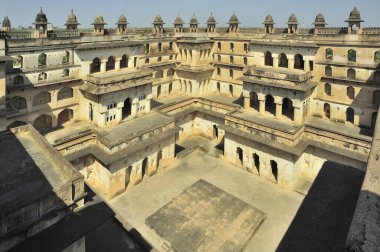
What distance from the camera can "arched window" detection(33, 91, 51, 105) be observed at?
30.4 m

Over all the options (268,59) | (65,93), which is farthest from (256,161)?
(65,93)

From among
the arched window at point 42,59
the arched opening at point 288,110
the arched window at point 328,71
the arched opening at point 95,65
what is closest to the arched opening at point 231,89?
the arched opening at point 288,110

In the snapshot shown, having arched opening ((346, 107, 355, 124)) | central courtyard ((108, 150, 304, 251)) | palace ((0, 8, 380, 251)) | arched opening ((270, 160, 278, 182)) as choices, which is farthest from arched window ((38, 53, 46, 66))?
arched opening ((346, 107, 355, 124))

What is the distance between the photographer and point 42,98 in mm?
31000

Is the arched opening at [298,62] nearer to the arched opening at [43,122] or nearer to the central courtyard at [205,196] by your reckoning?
the central courtyard at [205,196]

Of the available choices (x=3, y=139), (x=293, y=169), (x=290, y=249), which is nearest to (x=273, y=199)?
(x=293, y=169)

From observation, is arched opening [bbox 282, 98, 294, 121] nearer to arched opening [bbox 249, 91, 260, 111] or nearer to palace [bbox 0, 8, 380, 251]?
palace [bbox 0, 8, 380, 251]

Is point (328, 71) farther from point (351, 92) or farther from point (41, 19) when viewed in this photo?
point (41, 19)

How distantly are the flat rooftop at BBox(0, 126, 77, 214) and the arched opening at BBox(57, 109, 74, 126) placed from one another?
13301 mm

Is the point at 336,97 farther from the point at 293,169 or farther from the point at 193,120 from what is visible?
the point at 193,120

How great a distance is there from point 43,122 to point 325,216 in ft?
96.0

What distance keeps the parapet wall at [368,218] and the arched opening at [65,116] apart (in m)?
29.7

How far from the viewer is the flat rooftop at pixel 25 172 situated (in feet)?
44.9

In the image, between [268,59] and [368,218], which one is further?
[268,59]
